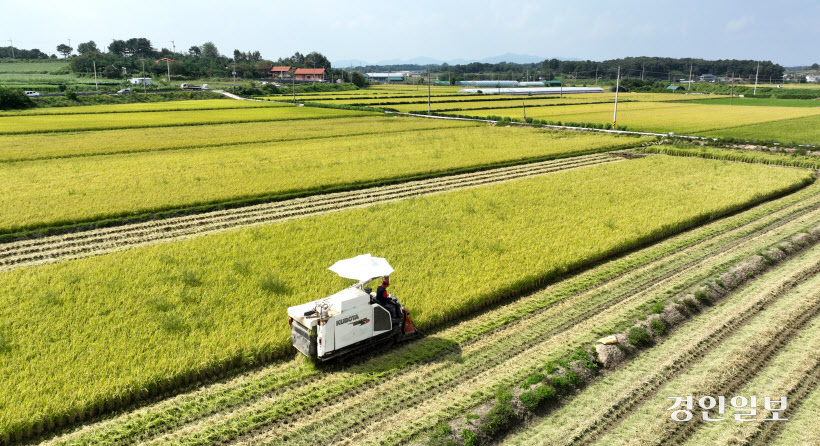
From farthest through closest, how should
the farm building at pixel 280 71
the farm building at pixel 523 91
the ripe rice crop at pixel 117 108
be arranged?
the farm building at pixel 280 71
the farm building at pixel 523 91
the ripe rice crop at pixel 117 108

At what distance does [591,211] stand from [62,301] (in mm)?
17880

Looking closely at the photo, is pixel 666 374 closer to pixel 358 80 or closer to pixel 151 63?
pixel 358 80

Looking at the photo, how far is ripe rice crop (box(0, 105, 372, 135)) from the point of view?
47.8 m

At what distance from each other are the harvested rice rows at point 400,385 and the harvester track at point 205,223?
398 inches

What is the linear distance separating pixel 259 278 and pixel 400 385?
223 inches

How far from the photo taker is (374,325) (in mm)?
10617

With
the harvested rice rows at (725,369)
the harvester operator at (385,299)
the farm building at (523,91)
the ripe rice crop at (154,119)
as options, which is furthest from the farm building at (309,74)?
the harvested rice rows at (725,369)

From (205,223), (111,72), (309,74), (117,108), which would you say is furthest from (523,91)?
(205,223)

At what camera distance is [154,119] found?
55781 millimetres

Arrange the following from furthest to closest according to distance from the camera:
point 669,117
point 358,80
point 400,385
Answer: point 358,80 → point 669,117 → point 400,385

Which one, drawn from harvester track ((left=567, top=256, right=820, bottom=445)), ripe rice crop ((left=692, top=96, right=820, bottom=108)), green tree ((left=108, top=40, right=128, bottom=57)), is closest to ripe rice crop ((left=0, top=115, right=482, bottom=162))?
harvester track ((left=567, top=256, right=820, bottom=445))

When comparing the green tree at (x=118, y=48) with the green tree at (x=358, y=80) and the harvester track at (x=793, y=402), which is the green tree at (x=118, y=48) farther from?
the harvester track at (x=793, y=402)

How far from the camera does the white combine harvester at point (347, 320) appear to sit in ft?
32.8

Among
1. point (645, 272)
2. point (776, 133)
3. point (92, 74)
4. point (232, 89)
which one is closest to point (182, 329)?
point (645, 272)
